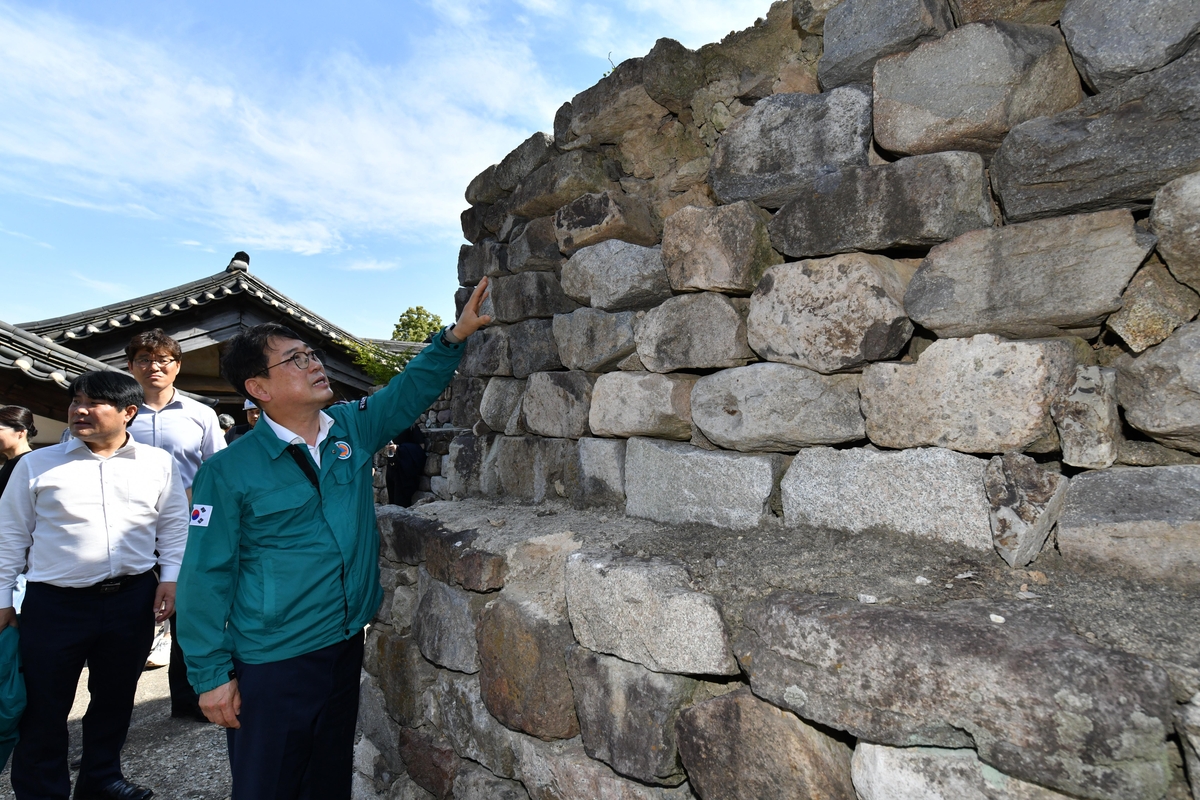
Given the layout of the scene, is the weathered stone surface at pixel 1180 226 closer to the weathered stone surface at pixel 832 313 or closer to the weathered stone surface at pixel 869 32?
the weathered stone surface at pixel 832 313

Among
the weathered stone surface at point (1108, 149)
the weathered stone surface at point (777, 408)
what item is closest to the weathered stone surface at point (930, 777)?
the weathered stone surface at point (777, 408)

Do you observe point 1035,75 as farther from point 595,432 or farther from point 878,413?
point 595,432

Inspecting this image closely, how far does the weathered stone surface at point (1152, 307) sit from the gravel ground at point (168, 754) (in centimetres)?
360

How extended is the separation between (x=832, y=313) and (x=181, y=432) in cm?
304

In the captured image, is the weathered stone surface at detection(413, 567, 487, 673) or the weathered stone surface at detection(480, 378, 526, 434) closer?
the weathered stone surface at detection(413, 567, 487, 673)

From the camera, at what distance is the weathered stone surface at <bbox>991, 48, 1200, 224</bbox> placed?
1348 mm

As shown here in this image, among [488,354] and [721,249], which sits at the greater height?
[721,249]

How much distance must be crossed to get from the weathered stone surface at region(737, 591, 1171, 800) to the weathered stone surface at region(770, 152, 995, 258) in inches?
33.5

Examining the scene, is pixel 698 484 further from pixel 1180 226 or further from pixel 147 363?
pixel 147 363

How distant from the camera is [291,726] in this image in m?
1.98

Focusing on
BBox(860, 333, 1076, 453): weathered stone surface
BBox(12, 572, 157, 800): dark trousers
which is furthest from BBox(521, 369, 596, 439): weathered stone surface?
BBox(12, 572, 157, 800): dark trousers

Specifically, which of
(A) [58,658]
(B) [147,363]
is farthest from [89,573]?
(B) [147,363]

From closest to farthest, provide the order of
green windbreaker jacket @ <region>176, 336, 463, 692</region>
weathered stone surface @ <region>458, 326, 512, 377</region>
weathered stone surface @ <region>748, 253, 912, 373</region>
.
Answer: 1. weathered stone surface @ <region>748, 253, 912, 373</region>
2. green windbreaker jacket @ <region>176, 336, 463, 692</region>
3. weathered stone surface @ <region>458, 326, 512, 377</region>

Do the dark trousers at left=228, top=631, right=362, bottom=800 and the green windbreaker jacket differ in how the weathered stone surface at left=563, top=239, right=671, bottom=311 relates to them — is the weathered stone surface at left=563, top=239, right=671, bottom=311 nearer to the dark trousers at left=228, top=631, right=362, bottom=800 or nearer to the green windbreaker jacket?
the green windbreaker jacket
